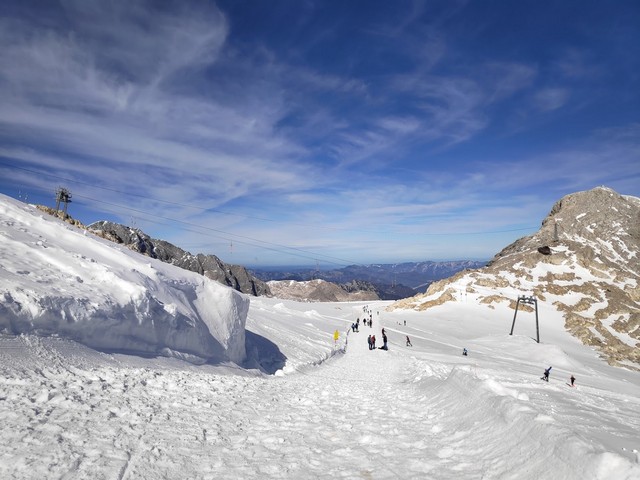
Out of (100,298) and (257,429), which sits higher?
(100,298)

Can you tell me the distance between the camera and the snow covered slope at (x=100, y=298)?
948 cm

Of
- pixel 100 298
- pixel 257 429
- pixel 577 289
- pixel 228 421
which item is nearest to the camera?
pixel 257 429

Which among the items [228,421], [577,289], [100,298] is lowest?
[228,421]

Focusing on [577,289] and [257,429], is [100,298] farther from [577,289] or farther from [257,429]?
[577,289]

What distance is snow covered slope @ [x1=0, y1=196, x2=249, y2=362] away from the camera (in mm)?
9477

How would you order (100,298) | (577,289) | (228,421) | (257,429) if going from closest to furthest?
(257,429)
(228,421)
(100,298)
(577,289)

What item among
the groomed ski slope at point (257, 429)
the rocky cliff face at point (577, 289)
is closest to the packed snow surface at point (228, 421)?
the groomed ski slope at point (257, 429)

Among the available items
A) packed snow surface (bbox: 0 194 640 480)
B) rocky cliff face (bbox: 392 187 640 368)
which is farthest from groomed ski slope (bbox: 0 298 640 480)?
rocky cliff face (bbox: 392 187 640 368)

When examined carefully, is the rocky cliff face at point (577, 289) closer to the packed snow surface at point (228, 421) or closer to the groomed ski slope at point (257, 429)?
the packed snow surface at point (228, 421)

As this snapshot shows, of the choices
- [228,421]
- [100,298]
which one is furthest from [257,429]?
[100,298]

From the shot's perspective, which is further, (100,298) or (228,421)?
(100,298)

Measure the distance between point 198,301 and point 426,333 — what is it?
46.1 metres

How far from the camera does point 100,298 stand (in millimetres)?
11359

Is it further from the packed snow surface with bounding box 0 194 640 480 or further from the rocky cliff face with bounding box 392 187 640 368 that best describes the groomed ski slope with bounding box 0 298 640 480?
the rocky cliff face with bounding box 392 187 640 368
